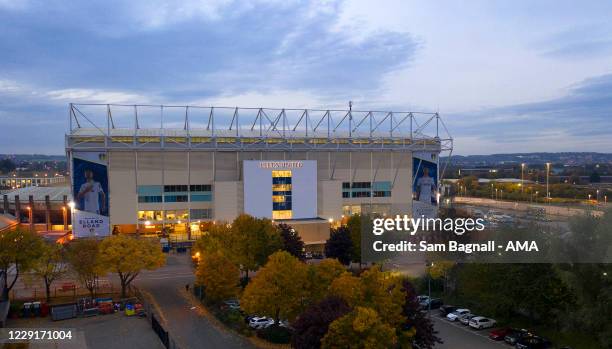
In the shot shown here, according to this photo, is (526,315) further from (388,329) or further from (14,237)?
(14,237)

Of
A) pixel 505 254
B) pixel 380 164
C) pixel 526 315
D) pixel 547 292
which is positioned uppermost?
pixel 380 164

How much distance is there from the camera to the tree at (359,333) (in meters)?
8.77

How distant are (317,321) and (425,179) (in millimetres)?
24663

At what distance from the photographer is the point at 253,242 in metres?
17.6

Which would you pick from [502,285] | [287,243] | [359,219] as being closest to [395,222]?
[359,219]

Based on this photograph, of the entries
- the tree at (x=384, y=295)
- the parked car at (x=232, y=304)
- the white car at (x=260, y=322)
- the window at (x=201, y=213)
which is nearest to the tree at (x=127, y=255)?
the parked car at (x=232, y=304)

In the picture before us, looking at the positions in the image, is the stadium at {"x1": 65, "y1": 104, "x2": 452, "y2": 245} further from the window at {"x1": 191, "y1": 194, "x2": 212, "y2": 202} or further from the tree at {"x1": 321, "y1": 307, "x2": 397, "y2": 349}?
the tree at {"x1": 321, "y1": 307, "x2": 397, "y2": 349}

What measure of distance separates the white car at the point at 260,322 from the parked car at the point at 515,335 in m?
5.91

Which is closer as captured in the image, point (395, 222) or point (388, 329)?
point (388, 329)

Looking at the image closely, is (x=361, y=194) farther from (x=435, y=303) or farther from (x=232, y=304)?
(x=232, y=304)

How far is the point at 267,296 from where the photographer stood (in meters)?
11.8

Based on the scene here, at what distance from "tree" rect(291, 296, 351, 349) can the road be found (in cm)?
268

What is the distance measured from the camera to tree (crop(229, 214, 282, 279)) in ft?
56.8

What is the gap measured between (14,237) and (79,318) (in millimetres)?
3298
